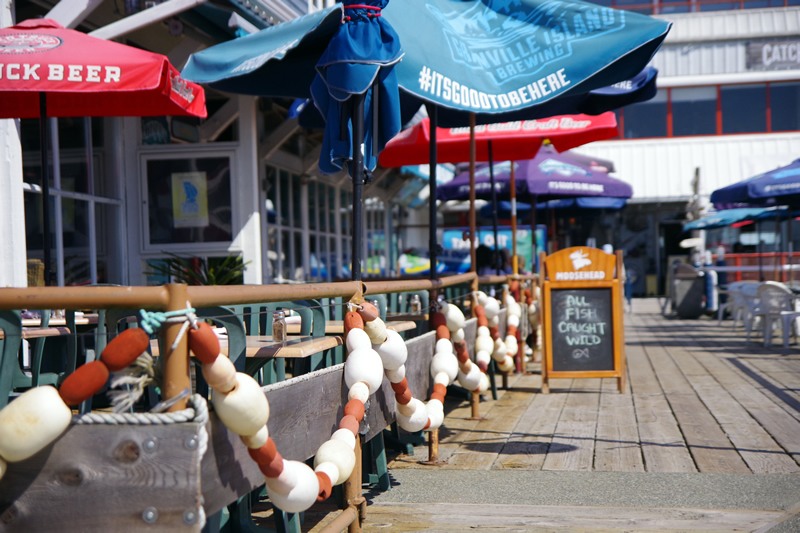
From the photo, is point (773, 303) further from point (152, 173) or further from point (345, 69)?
point (345, 69)

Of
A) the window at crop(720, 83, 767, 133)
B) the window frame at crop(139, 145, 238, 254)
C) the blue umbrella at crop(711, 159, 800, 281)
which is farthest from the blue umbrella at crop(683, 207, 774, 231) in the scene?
the window frame at crop(139, 145, 238, 254)

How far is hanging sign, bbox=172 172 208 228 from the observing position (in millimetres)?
7152

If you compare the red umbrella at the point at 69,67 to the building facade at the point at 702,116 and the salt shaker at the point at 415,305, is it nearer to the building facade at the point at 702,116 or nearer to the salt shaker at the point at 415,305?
the salt shaker at the point at 415,305

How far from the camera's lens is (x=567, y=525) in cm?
309

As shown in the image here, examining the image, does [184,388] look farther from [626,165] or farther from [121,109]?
[626,165]

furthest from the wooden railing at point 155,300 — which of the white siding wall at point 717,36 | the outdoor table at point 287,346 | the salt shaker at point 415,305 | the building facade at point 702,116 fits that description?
the white siding wall at point 717,36

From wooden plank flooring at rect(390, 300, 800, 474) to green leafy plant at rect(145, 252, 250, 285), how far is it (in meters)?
2.41

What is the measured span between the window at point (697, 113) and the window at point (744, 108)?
305mm

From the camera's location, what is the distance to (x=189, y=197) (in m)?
7.18

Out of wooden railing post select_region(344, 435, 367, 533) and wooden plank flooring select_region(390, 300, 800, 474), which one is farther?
wooden plank flooring select_region(390, 300, 800, 474)

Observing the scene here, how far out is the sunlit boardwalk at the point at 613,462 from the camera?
3.18 m

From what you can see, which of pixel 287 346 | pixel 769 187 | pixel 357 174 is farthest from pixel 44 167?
pixel 769 187

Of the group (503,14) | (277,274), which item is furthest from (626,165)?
(503,14)

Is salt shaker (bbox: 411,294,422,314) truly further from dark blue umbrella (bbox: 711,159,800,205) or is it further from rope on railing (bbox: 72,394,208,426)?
dark blue umbrella (bbox: 711,159,800,205)
